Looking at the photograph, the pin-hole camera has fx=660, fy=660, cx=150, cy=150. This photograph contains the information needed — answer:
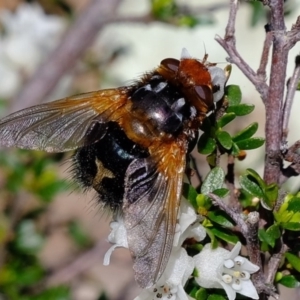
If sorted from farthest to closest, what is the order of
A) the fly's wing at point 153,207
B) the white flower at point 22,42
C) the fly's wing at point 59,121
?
the white flower at point 22,42, the fly's wing at point 59,121, the fly's wing at point 153,207

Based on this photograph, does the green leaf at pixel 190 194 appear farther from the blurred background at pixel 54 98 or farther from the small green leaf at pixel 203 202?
the blurred background at pixel 54 98

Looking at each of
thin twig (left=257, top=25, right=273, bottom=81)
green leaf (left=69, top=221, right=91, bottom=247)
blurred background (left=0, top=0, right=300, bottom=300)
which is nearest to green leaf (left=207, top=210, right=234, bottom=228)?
thin twig (left=257, top=25, right=273, bottom=81)

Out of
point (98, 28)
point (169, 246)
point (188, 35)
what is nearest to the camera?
point (169, 246)

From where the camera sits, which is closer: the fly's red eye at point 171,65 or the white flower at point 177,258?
the white flower at point 177,258

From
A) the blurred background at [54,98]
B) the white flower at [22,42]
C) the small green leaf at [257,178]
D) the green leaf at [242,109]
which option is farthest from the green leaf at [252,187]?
the white flower at [22,42]

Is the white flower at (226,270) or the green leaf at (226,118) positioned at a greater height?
the green leaf at (226,118)

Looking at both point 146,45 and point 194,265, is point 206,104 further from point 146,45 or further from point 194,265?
point 146,45

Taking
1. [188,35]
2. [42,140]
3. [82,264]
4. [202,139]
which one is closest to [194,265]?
[202,139]
